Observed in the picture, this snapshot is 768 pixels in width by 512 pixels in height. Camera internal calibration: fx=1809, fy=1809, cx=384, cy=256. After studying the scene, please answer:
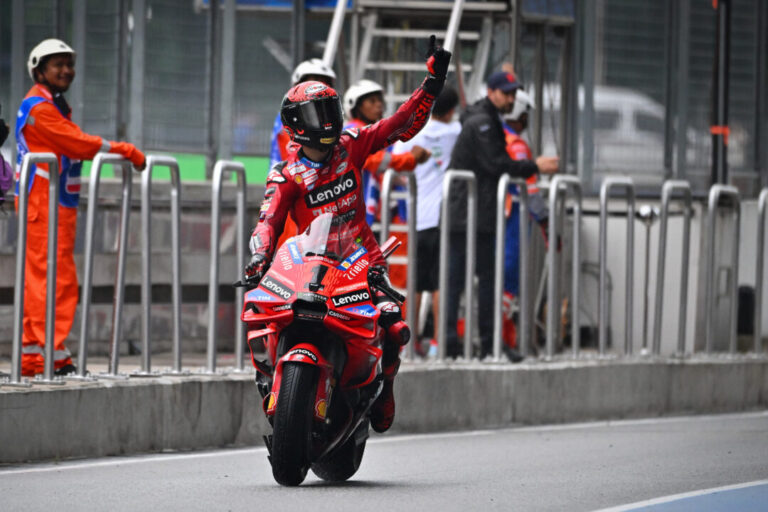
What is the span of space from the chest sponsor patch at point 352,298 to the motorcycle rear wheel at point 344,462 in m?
0.69

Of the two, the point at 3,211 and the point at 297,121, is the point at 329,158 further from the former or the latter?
the point at 3,211

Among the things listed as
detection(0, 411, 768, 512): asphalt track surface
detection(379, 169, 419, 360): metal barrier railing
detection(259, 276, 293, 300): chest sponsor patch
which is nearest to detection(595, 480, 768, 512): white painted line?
detection(0, 411, 768, 512): asphalt track surface

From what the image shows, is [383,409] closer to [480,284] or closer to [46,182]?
[46,182]

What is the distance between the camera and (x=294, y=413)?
772 centimetres

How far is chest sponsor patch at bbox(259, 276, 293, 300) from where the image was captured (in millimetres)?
7941

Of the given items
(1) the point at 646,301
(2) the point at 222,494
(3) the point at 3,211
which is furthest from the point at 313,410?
(1) the point at 646,301

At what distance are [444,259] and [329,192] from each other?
3592 millimetres

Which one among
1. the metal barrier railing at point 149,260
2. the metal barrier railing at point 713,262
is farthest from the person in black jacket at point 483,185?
the metal barrier railing at point 149,260

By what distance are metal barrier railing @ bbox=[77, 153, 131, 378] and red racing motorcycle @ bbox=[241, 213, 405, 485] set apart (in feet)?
6.36

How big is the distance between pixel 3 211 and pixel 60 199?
26.2 inches

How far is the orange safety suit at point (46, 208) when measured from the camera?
10.3 metres

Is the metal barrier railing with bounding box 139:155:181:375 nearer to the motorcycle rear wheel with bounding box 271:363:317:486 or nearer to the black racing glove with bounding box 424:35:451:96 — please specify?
the black racing glove with bounding box 424:35:451:96

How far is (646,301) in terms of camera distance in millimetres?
13547

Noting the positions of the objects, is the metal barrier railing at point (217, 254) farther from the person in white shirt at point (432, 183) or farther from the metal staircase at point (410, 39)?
the metal staircase at point (410, 39)
